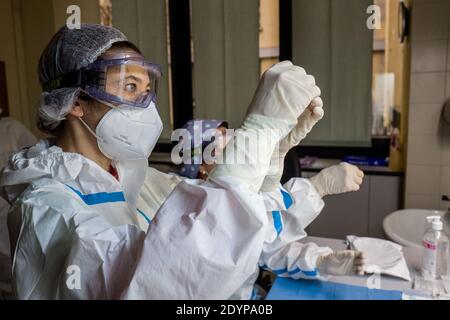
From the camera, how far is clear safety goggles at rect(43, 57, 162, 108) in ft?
2.56

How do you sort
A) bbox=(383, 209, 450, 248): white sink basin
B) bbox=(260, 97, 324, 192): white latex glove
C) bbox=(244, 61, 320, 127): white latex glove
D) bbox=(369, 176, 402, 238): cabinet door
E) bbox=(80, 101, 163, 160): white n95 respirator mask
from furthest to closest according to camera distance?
bbox=(369, 176, 402, 238): cabinet door → bbox=(383, 209, 450, 248): white sink basin → bbox=(80, 101, 163, 160): white n95 respirator mask → bbox=(260, 97, 324, 192): white latex glove → bbox=(244, 61, 320, 127): white latex glove

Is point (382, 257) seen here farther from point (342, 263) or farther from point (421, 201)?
point (421, 201)

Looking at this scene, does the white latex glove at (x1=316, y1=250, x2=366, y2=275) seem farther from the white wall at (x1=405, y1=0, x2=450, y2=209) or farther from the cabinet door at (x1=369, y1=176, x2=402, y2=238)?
the cabinet door at (x1=369, y1=176, x2=402, y2=238)

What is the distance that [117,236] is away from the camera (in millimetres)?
573

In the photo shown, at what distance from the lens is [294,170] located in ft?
6.68

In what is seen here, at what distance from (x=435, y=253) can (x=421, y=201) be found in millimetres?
911

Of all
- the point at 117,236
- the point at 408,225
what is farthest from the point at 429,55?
the point at 117,236

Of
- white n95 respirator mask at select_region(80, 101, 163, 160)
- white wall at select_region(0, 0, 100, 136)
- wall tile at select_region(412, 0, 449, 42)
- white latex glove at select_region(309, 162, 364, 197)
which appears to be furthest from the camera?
white wall at select_region(0, 0, 100, 136)

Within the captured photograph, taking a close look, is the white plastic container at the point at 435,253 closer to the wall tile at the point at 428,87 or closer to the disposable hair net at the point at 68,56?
the wall tile at the point at 428,87

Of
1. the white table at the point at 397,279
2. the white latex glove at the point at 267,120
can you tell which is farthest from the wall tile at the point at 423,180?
the white latex glove at the point at 267,120

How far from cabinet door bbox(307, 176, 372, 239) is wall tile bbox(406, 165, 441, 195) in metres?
0.26

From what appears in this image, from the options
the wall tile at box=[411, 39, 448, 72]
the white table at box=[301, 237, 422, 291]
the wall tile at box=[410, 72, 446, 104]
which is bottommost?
the white table at box=[301, 237, 422, 291]

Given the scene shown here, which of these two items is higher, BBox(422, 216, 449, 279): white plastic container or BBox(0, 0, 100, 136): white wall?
BBox(0, 0, 100, 136): white wall

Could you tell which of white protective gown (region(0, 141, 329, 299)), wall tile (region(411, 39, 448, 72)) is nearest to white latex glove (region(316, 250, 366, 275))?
white protective gown (region(0, 141, 329, 299))
